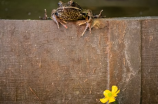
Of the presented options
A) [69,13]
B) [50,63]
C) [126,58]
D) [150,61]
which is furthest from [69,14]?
[150,61]

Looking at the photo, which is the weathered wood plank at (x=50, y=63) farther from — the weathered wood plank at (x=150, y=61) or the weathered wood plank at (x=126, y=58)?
the weathered wood plank at (x=150, y=61)

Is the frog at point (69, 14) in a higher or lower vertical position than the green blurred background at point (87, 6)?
lower

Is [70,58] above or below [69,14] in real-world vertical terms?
below

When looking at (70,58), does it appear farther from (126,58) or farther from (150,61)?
(150,61)

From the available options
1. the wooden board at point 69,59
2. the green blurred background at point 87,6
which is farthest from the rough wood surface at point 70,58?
the green blurred background at point 87,6

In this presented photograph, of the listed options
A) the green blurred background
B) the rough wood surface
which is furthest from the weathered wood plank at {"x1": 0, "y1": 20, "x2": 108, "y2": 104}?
the green blurred background

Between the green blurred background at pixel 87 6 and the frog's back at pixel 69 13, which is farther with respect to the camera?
the green blurred background at pixel 87 6
